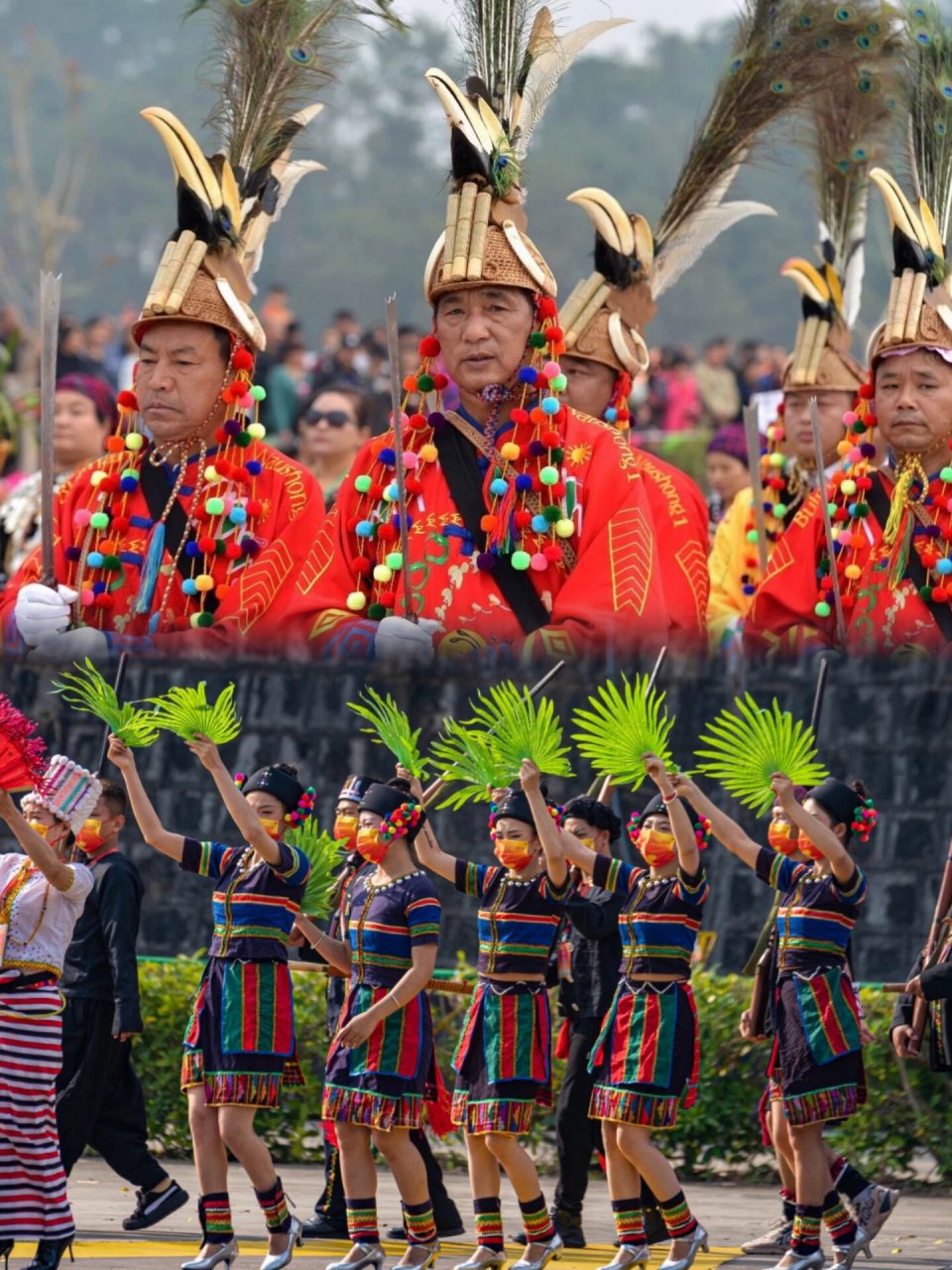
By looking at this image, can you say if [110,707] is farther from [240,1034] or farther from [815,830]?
[815,830]

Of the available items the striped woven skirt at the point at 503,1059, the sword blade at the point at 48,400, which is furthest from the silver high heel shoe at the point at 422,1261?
the sword blade at the point at 48,400

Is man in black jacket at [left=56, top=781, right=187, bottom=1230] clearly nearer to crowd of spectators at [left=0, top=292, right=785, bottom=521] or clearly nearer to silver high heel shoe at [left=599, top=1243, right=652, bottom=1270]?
silver high heel shoe at [left=599, top=1243, right=652, bottom=1270]

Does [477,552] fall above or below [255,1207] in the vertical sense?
above

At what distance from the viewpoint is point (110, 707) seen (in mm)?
8469

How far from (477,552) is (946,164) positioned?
2316 millimetres

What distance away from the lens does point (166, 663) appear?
9.11 meters

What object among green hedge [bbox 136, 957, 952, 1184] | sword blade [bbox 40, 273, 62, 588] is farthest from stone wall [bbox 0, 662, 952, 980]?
sword blade [bbox 40, 273, 62, 588]

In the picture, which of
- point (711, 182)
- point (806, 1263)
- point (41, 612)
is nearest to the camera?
point (806, 1263)

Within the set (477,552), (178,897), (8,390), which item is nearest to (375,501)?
(477,552)

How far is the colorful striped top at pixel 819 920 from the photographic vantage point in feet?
26.2

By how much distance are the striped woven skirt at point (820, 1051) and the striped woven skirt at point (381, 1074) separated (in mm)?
1064

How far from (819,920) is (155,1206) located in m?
2.30

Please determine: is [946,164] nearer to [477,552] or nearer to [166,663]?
[477,552]

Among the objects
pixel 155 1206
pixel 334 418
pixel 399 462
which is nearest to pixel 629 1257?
pixel 155 1206
